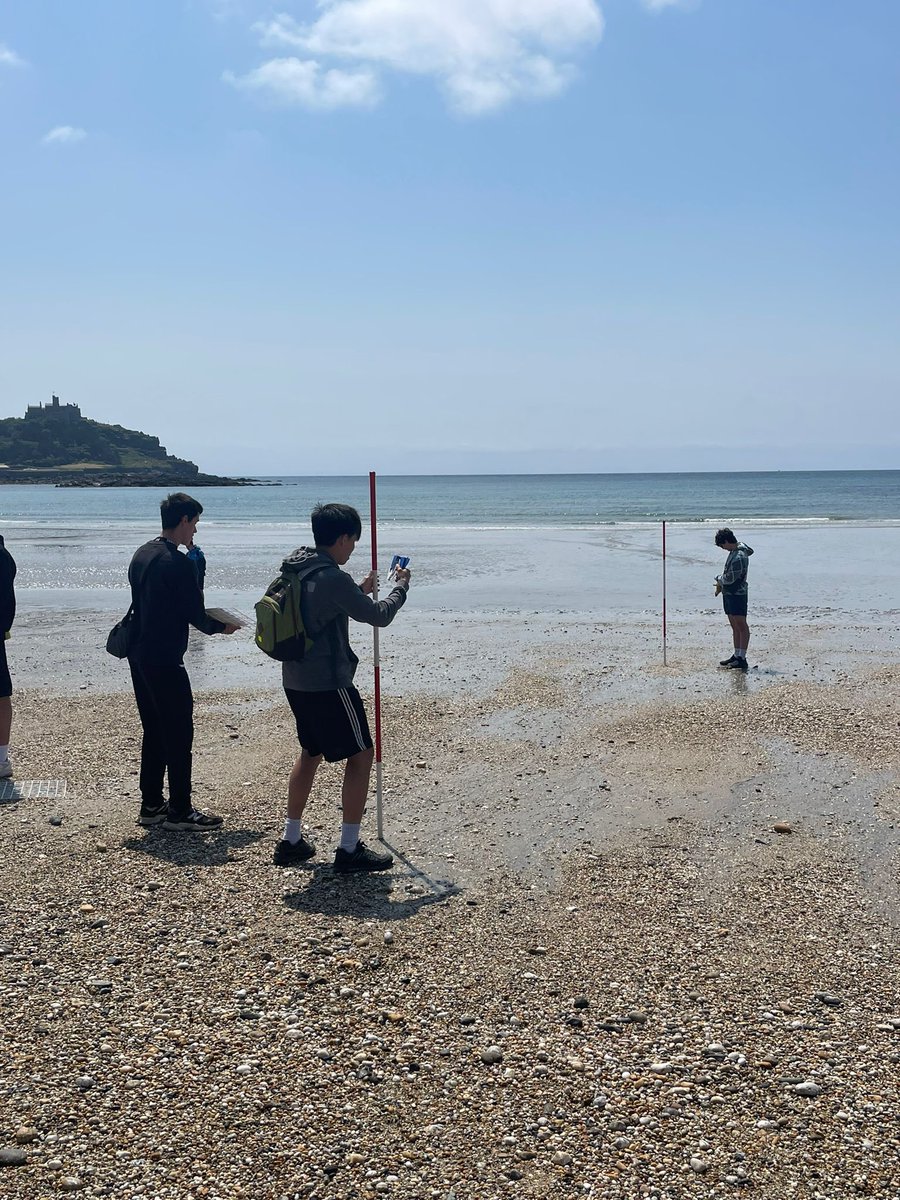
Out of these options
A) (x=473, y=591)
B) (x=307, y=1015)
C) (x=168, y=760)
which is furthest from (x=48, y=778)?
(x=473, y=591)

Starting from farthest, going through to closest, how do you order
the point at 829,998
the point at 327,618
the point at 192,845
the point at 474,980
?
1. the point at 192,845
2. the point at 327,618
3. the point at 474,980
4. the point at 829,998

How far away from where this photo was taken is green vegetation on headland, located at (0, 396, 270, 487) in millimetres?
155125

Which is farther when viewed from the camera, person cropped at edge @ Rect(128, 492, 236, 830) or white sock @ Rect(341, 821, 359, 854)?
person cropped at edge @ Rect(128, 492, 236, 830)

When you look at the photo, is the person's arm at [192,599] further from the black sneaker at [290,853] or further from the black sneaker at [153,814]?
the black sneaker at [290,853]

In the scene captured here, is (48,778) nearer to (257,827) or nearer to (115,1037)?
(257,827)

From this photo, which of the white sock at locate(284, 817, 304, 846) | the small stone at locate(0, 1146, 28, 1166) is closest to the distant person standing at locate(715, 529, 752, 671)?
the white sock at locate(284, 817, 304, 846)

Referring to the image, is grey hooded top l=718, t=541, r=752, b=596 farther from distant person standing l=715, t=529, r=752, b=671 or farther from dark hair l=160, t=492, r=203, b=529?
dark hair l=160, t=492, r=203, b=529

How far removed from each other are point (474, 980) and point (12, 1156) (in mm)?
1970

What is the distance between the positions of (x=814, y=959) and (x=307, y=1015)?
7.67ft

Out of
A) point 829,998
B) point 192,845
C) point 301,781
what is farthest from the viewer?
point 192,845

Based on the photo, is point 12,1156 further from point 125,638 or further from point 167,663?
point 125,638

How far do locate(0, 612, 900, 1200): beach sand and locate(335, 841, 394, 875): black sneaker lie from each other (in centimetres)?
11

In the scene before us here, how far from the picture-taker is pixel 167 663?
6766 millimetres

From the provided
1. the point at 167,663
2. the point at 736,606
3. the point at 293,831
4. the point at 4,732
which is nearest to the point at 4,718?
the point at 4,732
